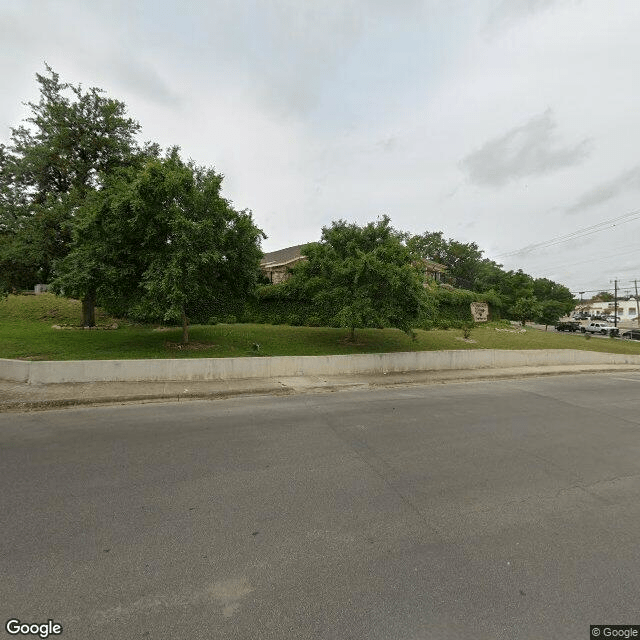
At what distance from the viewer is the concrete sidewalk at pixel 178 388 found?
7.86m

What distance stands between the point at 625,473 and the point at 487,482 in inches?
88.5

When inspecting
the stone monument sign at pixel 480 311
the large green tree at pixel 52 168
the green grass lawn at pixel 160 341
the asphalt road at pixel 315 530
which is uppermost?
the large green tree at pixel 52 168

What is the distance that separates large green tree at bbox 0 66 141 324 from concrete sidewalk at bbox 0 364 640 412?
7893 mm

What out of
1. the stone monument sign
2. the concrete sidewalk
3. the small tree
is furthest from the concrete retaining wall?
the small tree

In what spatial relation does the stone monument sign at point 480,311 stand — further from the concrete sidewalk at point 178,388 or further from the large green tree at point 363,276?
the large green tree at point 363,276

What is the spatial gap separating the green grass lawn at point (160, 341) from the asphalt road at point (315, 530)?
19.3ft

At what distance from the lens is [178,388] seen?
923 cm

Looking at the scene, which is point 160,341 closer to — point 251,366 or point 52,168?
point 251,366

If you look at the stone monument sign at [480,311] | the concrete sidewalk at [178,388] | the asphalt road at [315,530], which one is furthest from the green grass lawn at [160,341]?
the stone monument sign at [480,311]

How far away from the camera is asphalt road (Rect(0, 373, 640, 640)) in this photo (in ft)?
7.79

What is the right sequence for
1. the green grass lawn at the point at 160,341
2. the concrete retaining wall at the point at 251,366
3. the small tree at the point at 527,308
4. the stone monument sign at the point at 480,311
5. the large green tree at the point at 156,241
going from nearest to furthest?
the concrete retaining wall at the point at 251,366 < the large green tree at the point at 156,241 < the green grass lawn at the point at 160,341 < the stone monument sign at the point at 480,311 < the small tree at the point at 527,308

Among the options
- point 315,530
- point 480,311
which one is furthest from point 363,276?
point 480,311

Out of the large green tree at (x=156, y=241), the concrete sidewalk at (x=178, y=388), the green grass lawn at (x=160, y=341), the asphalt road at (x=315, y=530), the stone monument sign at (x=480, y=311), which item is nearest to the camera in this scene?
the asphalt road at (x=315, y=530)

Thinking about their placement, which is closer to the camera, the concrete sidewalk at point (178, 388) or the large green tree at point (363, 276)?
the concrete sidewalk at point (178, 388)
